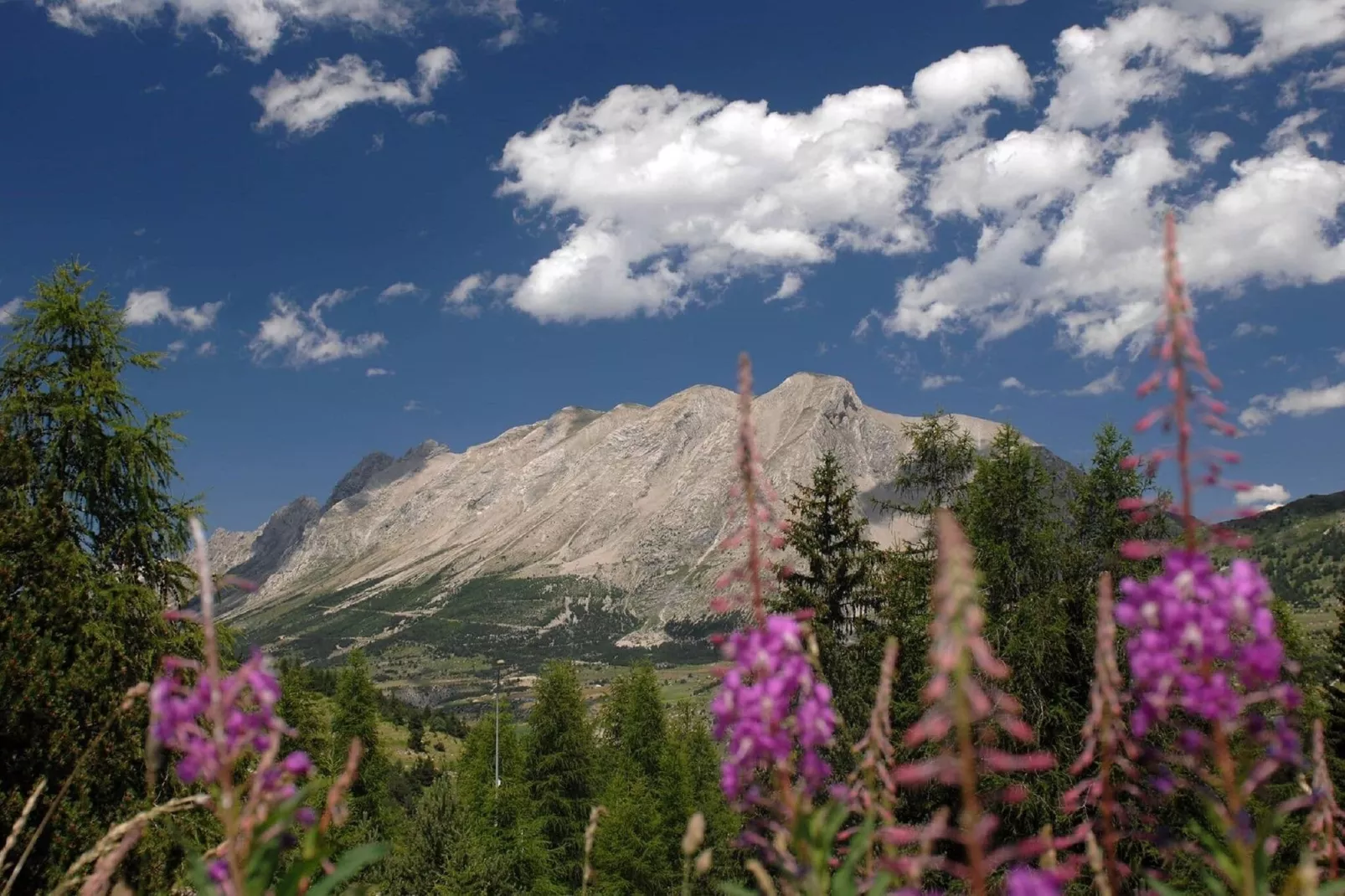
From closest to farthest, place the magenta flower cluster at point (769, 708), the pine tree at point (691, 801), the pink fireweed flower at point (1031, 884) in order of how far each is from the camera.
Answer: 1. the pink fireweed flower at point (1031, 884)
2. the magenta flower cluster at point (769, 708)
3. the pine tree at point (691, 801)

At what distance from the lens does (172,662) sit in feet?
10.0

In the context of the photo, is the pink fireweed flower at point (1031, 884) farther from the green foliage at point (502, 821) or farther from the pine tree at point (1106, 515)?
the green foliage at point (502, 821)

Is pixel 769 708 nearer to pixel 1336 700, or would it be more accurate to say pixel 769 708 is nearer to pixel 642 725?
pixel 1336 700

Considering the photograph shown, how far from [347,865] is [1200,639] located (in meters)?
2.67

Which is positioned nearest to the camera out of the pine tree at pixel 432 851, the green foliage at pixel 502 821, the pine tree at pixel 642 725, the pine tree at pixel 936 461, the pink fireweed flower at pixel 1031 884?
the pink fireweed flower at pixel 1031 884

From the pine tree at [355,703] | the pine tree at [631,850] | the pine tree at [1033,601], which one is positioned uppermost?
the pine tree at [1033,601]

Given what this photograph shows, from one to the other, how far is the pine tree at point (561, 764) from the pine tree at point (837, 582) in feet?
65.7

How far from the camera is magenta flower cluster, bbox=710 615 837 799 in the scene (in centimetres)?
262

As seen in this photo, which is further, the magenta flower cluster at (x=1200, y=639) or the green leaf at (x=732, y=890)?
the green leaf at (x=732, y=890)

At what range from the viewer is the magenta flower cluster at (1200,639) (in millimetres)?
2264

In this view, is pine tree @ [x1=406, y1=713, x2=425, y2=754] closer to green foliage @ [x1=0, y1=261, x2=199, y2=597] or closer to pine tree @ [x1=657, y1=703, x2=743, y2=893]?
pine tree @ [x1=657, y1=703, x2=743, y2=893]

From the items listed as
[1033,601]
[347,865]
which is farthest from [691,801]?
[347,865]

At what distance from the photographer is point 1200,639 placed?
229 centimetres

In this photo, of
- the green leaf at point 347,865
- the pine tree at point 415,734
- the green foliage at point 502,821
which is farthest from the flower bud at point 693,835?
the pine tree at point 415,734
